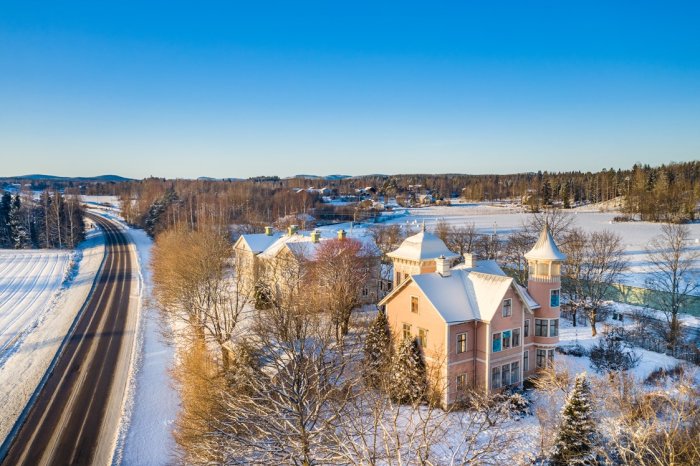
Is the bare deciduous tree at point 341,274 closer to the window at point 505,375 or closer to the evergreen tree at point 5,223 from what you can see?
the window at point 505,375

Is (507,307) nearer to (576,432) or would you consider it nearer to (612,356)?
(576,432)

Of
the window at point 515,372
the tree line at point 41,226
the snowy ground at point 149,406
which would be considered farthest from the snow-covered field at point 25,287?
the window at point 515,372

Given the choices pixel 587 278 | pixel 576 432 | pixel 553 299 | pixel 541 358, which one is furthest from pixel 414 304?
pixel 587 278

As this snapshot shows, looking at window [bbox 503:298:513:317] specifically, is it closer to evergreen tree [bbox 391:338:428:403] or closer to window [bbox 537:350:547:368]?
window [bbox 537:350:547:368]

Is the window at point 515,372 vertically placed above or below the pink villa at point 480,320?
below

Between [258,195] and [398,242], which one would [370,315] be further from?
[258,195]

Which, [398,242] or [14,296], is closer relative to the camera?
[14,296]

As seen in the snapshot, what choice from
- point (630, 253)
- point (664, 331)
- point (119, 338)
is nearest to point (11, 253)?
point (119, 338)
